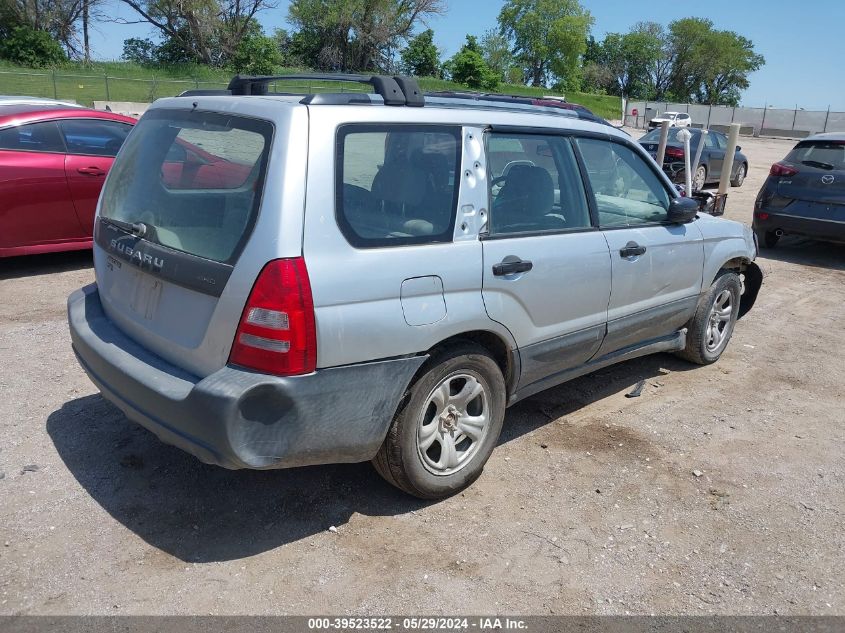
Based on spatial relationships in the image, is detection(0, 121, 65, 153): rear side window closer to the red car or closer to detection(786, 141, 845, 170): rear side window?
the red car

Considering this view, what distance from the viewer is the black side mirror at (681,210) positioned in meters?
4.63

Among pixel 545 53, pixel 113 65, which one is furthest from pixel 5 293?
pixel 545 53

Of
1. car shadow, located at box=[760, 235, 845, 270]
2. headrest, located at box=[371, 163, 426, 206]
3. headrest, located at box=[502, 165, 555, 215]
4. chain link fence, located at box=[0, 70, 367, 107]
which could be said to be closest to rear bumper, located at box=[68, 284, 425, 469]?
headrest, located at box=[371, 163, 426, 206]

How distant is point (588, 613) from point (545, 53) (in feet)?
340

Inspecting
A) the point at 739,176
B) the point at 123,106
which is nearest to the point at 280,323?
the point at 739,176

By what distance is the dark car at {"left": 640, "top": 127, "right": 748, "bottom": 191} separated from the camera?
1549 cm

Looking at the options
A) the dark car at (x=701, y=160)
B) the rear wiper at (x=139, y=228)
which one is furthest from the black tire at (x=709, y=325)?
the dark car at (x=701, y=160)

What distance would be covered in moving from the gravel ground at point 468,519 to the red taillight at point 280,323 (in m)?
0.91

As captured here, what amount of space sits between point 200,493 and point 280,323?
50.0 inches

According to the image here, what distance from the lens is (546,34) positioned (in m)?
99.3

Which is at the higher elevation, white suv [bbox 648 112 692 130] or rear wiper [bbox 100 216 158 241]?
white suv [bbox 648 112 692 130]

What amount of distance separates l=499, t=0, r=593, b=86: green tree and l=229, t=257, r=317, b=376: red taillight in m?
102

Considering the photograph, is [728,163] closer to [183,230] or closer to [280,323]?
[183,230]

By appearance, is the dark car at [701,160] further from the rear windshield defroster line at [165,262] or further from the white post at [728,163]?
the rear windshield defroster line at [165,262]
